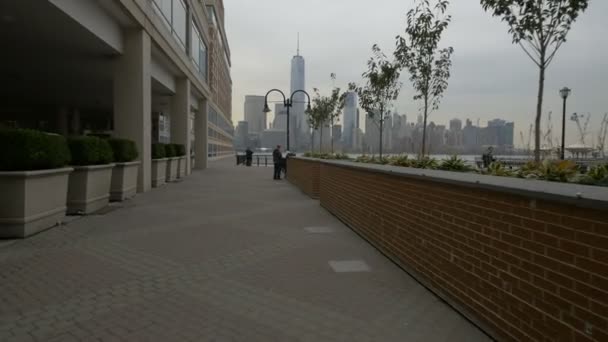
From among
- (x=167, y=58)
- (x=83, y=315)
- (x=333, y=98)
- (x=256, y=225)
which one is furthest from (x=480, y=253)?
(x=333, y=98)

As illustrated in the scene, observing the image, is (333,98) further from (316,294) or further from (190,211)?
(316,294)

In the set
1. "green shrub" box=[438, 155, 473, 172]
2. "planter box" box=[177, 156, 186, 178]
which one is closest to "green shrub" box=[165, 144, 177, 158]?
"planter box" box=[177, 156, 186, 178]

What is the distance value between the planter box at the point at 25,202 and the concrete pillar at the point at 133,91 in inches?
269

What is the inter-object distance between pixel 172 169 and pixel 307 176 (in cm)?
806

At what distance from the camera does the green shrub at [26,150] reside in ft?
22.5

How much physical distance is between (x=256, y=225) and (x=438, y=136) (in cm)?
1092

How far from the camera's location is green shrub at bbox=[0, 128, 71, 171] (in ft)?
22.5

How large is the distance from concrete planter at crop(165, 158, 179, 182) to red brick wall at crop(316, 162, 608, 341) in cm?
1540

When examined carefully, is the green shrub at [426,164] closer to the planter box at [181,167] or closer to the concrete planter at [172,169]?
the concrete planter at [172,169]

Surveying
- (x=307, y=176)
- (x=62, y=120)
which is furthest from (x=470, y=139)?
(x=62, y=120)

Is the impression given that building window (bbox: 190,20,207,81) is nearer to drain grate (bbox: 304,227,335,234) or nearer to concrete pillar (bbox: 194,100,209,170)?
concrete pillar (bbox: 194,100,209,170)

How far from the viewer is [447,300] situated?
171 inches

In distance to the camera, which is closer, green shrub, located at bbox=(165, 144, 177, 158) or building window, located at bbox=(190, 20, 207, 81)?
green shrub, located at bbox=(165, 144, 177, 158)

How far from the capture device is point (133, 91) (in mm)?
14055
